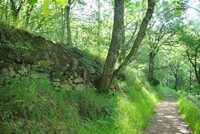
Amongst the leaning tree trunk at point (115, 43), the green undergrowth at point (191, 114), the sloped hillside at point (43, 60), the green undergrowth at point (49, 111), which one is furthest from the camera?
the leaning tree trunk at point (115, 43)

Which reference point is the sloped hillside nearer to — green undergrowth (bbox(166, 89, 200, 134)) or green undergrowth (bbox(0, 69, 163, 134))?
green undergrowth (bbox(0, 69, 163, 134))

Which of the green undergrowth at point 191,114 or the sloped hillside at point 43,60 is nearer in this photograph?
the sloped hillside at point 43,60

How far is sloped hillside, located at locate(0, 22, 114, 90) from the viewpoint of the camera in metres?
3.82

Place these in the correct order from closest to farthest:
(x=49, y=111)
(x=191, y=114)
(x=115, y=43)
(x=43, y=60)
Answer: (x=49, y=111)
(x=43, y=60)
(x=115, y=43)
(x=191, y=114)

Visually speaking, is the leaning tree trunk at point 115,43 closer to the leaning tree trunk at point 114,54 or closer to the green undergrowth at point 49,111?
the leaning tree trunk at point 114,54

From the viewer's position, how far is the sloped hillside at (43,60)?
3.82m

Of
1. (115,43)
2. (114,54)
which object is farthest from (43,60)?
(115,43)

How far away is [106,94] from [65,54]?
2334mm

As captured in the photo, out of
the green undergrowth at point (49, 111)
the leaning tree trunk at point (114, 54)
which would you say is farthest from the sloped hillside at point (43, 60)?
the leaning tree trunk at point (114, 54)

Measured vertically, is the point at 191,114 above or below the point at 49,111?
below

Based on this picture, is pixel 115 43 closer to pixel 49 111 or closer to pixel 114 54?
pixel 114 54

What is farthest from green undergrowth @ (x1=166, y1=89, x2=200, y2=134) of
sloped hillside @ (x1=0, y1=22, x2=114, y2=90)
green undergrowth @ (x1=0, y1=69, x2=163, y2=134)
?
sloped hillside @ (x1=0, y1=22, x2=114, y2=90)

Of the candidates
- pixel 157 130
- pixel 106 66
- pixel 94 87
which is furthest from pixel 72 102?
pixel 157 130

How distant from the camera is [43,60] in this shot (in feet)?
15.0
